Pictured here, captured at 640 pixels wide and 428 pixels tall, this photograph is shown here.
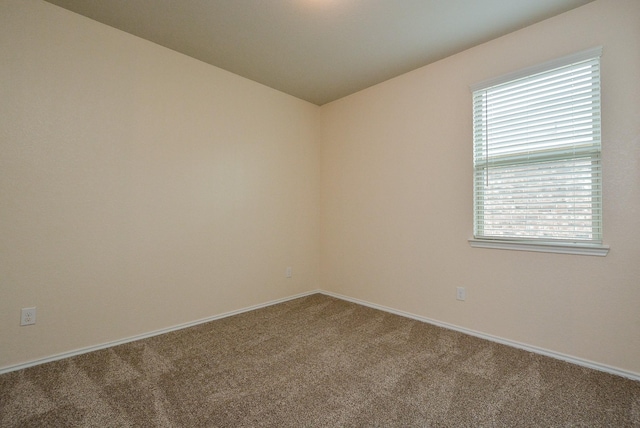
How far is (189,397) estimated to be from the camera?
1.71 meters

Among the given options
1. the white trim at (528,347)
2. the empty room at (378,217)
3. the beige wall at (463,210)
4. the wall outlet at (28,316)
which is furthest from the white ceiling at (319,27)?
the white trim at (528,347)

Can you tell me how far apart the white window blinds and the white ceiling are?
0.50 m

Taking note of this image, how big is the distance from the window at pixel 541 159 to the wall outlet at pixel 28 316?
3493mm

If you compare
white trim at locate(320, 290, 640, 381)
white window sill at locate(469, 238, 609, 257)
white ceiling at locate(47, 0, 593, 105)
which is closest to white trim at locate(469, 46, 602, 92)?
white ceiling at locate(47, 0, 593, 105)

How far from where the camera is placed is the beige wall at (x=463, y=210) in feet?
6.47

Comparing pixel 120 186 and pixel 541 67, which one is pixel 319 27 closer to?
pixel 541 67

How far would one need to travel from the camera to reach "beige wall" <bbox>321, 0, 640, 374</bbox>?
1.97 metres

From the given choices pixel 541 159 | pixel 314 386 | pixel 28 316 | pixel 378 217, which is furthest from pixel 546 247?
pixel 28 316

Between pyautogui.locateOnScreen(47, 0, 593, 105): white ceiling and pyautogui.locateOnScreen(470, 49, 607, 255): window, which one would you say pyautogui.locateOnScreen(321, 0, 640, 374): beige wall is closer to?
pyautogui.locateOnScreen(470, 49, 607, 255): window

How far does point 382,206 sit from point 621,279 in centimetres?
198

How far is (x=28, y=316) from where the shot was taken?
→ 2.06 metres

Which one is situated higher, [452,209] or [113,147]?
[113,147]

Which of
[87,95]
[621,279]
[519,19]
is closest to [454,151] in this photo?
[519,19]

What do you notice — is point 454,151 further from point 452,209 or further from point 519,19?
point 519,19
